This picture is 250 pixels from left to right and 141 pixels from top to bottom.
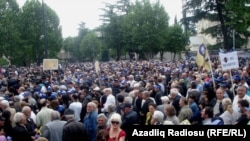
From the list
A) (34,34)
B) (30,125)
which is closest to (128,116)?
(30,125)

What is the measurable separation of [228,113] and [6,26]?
4499cm

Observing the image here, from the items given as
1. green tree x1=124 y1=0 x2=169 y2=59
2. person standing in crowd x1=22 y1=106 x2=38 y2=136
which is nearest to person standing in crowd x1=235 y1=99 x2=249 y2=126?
person standing in crowd x1=22 y1=106 x2=38 y2=136

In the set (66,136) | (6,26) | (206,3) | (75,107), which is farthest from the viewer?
(6,26)

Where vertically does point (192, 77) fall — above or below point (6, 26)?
below

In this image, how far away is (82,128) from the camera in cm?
730

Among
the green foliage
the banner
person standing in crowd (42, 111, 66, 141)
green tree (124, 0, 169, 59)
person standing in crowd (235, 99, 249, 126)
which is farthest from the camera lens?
green tree (124, 0, 169, 59)

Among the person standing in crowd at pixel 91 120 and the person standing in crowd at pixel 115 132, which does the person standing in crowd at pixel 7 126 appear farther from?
the person standing in crowd at pixel 115 132

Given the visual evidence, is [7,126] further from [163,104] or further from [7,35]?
[7,35]

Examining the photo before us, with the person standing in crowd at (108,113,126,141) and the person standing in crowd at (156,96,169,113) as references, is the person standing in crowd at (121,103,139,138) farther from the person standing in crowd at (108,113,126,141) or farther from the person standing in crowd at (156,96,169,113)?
the person standing in crowd at (108,113,126,141)

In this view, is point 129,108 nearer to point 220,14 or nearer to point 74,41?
point 220,14

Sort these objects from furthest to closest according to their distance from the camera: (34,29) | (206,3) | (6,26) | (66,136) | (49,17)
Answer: (49,17)
(34,29)
(6,26)
(206,3)
(66,136)

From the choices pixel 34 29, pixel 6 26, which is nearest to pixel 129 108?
pixel 6 26

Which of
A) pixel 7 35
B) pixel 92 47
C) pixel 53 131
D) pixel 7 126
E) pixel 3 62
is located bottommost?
pixel 53 131

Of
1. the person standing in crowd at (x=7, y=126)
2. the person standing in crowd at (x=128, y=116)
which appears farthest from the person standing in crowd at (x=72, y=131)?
the person standing in crowd at (x=128, y=116)
